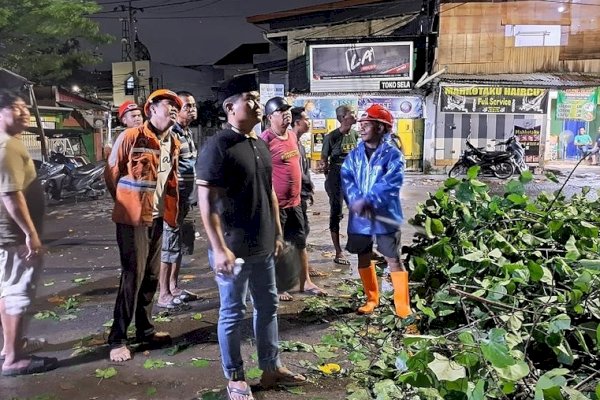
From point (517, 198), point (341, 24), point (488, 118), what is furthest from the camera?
point (341, 24)

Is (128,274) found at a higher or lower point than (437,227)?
lower

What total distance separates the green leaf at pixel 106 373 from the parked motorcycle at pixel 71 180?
29.4 ft

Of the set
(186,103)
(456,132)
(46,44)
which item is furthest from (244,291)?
(456,132)

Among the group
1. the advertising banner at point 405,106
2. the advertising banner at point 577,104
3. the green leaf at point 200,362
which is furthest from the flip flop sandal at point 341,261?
the advertising banner at point 577,104

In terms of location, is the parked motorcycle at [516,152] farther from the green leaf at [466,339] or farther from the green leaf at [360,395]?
the green leaf at [466,339]

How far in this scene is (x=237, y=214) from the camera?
2.77 meters

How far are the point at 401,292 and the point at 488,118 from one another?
15.8 meters

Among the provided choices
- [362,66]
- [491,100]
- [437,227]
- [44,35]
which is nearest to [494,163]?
[491,100]

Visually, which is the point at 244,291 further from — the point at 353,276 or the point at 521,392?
the point at 353,276

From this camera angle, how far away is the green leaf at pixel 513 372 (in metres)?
1.89

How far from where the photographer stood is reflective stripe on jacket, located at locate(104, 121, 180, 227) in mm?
3402

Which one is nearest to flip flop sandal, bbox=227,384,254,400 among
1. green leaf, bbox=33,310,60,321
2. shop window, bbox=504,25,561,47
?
green leaf, bbox=33,310,60,321

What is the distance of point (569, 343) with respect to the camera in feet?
7.77

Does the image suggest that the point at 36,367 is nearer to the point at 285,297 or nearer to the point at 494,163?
the point at 285,297
